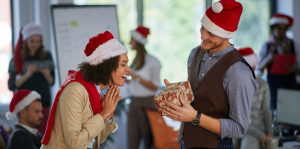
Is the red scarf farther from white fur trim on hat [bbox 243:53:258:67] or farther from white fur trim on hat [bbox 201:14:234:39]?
white fur trim on hat [bbox 243:53:258:67]

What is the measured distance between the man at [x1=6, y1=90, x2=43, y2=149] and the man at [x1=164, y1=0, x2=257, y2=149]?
121cm

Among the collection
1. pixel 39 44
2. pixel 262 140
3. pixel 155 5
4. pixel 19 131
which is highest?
pixel 155 5

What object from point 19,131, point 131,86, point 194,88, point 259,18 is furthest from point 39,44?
point 259,18

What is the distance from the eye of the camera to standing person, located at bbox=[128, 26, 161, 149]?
3742 mm

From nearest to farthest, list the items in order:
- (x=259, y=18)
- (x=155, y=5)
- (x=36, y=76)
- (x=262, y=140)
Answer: (x=262, y=140) < (x=36, y=76) < (x=155, y=5) < (x=259, y=18)

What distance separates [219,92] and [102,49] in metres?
0.71

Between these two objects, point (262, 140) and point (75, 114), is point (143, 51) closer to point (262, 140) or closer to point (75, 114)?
point (262, 140)

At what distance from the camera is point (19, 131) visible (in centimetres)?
218

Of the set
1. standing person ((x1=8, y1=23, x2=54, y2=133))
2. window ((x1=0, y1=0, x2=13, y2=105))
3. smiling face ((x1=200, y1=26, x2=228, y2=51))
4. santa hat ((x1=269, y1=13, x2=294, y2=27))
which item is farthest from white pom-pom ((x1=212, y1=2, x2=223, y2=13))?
window ((x1=0, y1=0, x2=13, y2=105))

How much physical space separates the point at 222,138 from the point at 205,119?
16 cm

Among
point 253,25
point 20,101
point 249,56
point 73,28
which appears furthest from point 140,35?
point 253,25

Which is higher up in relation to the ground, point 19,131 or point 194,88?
point 194,88

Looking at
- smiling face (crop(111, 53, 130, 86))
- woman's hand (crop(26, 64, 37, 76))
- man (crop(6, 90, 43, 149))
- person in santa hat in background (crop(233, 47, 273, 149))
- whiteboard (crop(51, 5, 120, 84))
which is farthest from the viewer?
woman's hand (crop(26, 64, 37, 76))

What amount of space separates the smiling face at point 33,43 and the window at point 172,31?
1.94 meters
